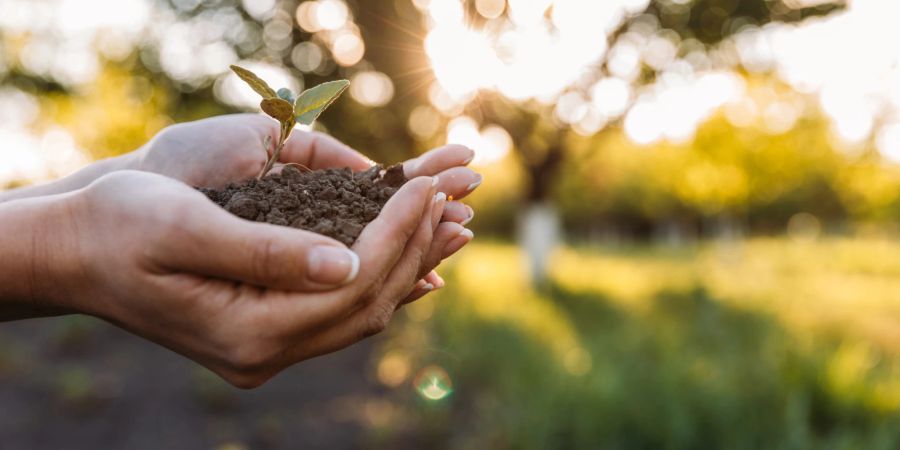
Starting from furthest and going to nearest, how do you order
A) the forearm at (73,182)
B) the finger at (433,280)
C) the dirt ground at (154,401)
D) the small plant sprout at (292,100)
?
1. the dirt ground at (154,401)
2. the forearm at (73,182)
3. the finger at (433,280)
4. the small plant sprout at (292,100)

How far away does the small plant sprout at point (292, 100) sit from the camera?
182cm

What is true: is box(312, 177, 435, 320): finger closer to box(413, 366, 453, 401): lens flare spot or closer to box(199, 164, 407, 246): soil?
box(199, 164, 407, 246): soil

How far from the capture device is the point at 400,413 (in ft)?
15.3

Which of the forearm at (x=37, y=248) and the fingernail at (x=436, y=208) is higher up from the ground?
the forearm at (x=37, y=248)

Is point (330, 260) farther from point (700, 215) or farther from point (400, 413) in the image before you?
point (700, 215)

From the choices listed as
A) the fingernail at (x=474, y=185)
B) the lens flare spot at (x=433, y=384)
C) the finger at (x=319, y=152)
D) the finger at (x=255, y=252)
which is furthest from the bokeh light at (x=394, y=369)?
the finger at (x=255, y=252)

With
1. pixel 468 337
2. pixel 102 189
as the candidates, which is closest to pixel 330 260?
pixel 102 189

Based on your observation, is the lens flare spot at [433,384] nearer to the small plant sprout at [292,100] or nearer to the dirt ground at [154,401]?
the dirt ground at [154,401]

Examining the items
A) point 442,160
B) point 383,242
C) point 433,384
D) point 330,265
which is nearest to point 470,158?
point 442,160

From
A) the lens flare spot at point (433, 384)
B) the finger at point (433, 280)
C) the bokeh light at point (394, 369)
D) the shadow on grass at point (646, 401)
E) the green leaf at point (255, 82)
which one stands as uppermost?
the green leaf at point (255, 82)

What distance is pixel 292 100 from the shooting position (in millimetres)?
1918

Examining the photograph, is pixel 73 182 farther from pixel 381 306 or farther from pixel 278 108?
pixel 381 306

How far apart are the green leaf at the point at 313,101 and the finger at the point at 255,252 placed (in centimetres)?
54

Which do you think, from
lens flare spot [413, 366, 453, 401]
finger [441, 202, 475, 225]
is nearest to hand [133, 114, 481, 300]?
finger [441, 202, 475, 225]
